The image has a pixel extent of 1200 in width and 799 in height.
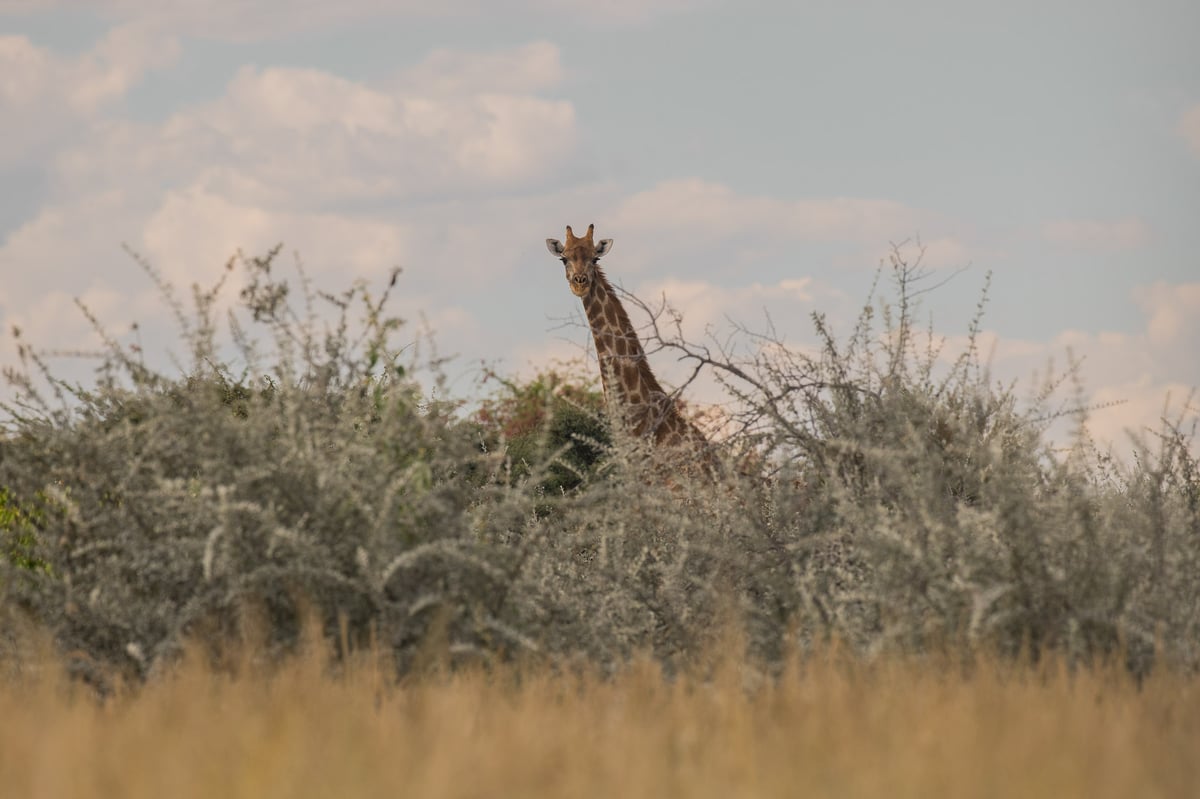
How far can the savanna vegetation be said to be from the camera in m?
4.47

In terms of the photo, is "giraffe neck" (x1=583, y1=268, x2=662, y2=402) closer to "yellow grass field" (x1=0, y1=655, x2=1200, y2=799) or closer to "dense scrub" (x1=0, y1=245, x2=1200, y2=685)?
"dense scrub" (x1=0, y1=245, x2=1200, y2=685)

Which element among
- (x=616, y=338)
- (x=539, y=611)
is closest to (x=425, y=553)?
(x=539, y=611)

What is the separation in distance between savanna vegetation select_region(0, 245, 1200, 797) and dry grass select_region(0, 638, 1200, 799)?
2cm

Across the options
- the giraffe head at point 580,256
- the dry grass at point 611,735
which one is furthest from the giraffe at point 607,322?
the dry grass at point 611,735

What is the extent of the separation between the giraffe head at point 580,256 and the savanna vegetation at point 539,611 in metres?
4.42

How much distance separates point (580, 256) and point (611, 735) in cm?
878

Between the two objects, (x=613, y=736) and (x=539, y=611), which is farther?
(x=539, y=611)

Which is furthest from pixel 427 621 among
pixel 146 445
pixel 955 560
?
pixel 955 560

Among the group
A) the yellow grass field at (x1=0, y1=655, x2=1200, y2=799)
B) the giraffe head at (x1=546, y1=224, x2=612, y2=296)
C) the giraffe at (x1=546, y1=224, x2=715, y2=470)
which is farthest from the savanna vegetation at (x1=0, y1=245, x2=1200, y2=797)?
the giraffe head at (x1=546, y1=224, x2=612, y2=296)

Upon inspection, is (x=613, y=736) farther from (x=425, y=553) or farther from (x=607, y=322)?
(x=607, y=322)

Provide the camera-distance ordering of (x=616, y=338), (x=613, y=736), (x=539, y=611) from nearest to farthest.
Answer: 1. (x=613, y=736)
2. (x=539, y=611)
3. (x=616, y=338)

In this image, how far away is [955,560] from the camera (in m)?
7.09

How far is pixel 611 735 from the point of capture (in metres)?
4.85

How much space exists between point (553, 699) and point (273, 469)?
5.99 ft
